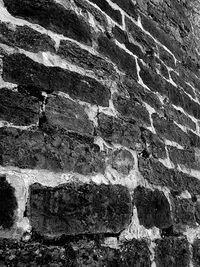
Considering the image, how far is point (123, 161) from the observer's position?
1.53 meters

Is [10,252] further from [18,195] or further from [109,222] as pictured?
[109,222]

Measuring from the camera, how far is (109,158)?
146 cm

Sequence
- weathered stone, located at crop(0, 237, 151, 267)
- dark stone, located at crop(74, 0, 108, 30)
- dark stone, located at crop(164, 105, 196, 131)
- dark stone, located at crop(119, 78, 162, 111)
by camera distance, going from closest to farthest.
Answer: weathered stone, located at crop(0, 237, 151, 267), dark stone, located at crop(74, 0, 108, 30), dark stone, located at crop(119, 78, 162, 111), dark stone, located at crop(164, 105, 196, 131)

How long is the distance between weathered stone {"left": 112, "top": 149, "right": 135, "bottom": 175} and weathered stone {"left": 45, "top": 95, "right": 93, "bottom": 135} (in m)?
0.17

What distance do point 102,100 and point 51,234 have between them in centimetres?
66

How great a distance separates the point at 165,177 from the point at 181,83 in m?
0.98

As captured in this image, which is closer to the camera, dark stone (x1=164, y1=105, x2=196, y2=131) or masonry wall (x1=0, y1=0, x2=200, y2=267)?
masonry wall (x1=0, y1=0, x2=200, y2=267)

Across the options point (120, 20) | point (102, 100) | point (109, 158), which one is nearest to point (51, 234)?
point (109, 158)

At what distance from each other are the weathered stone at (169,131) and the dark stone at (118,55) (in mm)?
294

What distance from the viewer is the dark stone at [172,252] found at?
1546 mm

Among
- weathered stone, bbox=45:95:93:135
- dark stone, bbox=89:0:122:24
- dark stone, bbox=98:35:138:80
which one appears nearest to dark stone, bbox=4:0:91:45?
dark stone, bbox=98:35:138:80

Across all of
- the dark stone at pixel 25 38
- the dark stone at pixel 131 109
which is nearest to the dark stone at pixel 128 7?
the dark stone at pixel 131 109

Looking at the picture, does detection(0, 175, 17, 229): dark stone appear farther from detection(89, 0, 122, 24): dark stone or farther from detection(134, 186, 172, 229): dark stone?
detection(89, 0, 122, 24): dark stone

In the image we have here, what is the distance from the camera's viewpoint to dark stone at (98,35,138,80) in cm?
169
